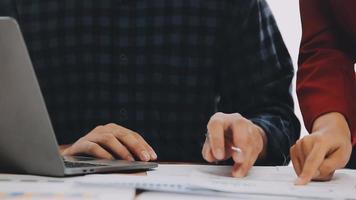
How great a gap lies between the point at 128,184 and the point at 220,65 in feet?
2.12

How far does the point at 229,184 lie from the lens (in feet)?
2.05

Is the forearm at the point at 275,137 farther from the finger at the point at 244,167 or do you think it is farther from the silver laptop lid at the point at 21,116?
the silver laptop lid at the point at 21,116

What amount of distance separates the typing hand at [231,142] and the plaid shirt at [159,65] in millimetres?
381

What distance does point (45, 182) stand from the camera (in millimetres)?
611

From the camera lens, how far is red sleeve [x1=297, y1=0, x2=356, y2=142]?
0.88 m

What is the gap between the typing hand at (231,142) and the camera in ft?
2.36

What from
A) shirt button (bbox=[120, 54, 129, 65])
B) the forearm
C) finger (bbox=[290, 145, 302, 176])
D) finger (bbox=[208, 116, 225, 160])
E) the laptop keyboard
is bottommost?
the forearm

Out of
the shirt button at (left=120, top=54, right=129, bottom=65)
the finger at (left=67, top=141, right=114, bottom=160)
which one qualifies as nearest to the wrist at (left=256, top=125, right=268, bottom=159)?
the finger at (left=67, top=141, right=114, bottom=160)

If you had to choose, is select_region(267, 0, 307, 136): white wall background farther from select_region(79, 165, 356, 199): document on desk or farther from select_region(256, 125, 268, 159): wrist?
select_region(79, 165, 356, 199): document on desk

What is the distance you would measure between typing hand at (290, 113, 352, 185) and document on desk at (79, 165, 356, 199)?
0.01 metres

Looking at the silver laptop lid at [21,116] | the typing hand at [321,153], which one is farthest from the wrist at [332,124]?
the silver laptop lid at [21,116]

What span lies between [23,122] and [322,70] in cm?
52

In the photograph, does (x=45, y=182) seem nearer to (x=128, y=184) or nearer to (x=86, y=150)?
(x=128, y=184)

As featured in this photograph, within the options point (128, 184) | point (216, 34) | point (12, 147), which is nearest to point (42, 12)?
point (216, 34)
